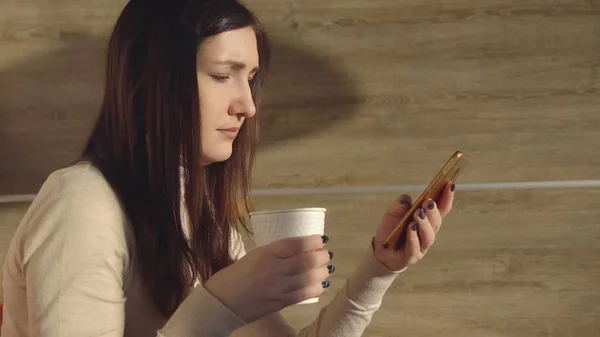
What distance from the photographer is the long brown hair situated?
97cm

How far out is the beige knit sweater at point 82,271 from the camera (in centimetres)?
85

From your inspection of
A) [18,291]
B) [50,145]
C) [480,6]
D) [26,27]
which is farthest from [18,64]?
[480,6]

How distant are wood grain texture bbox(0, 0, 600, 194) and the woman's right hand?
82 centimetres

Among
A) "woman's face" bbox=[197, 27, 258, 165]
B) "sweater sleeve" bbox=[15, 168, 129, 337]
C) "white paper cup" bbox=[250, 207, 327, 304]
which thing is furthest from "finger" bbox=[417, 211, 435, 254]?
"sweater sleeve" bbox=[15, 168, 129, 337]

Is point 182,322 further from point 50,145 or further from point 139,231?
point 50,145

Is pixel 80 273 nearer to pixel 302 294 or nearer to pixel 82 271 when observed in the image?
pixel 82 271

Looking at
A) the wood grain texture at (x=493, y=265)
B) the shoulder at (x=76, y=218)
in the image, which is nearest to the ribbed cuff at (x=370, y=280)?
the shoulder at (x=76, y=218)

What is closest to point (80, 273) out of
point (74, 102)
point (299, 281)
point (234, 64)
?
point (299, 281)

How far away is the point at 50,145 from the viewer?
5.49 feet

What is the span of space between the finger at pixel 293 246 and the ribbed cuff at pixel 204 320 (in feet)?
0.30

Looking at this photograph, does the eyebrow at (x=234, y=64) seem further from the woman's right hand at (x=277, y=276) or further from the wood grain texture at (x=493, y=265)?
the wood grain texture at (x=493, y=265)

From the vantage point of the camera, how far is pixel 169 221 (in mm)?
988

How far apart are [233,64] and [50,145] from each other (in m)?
0.79

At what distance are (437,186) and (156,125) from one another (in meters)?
0.38
